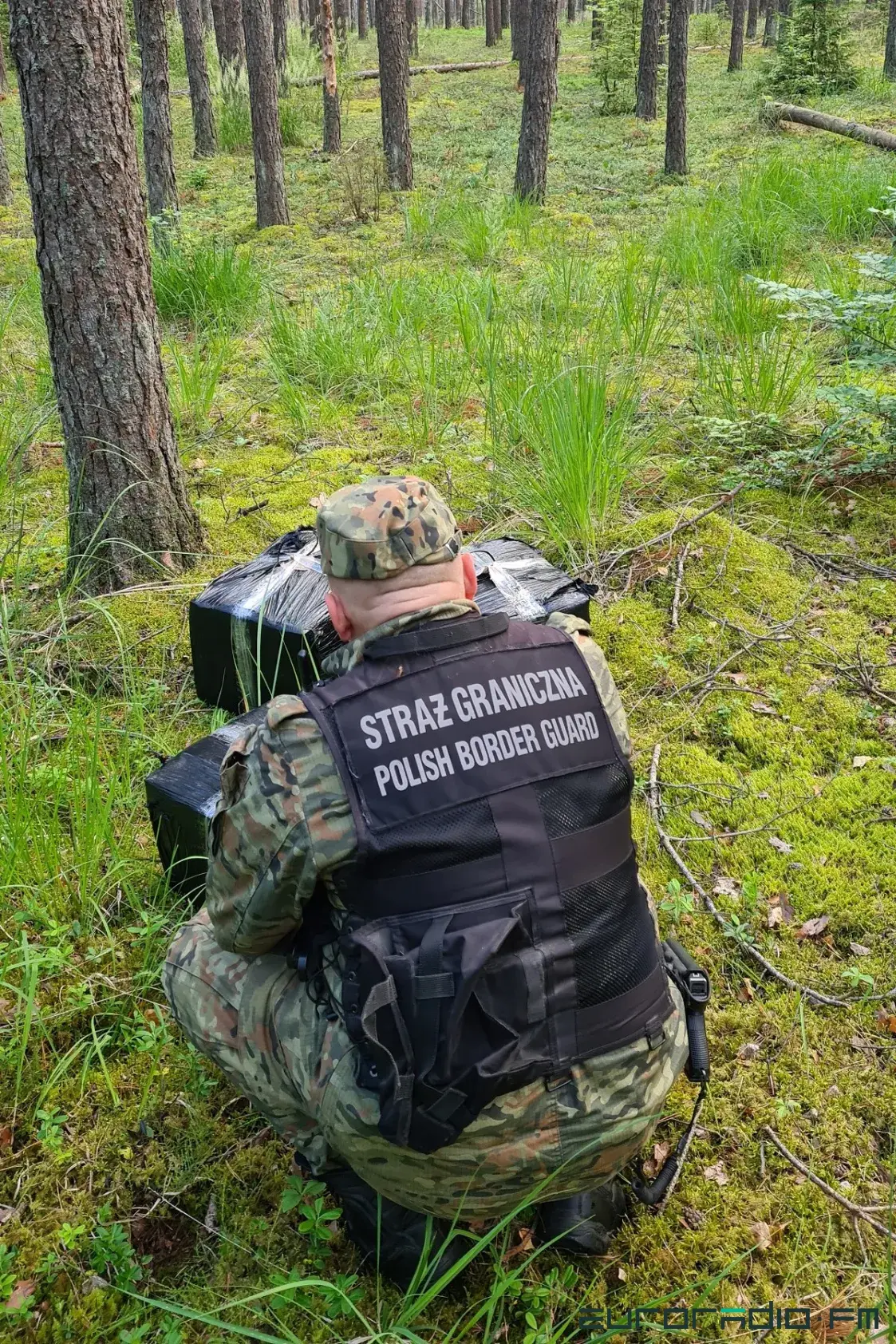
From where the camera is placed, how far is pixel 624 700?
321 centimetres

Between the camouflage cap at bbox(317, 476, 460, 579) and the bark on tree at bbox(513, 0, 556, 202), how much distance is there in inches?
348

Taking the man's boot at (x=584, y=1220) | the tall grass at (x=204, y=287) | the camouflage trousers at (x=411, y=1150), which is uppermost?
the tall grass at (x=204, y=287)

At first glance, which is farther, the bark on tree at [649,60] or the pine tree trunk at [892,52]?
the pine tree trunk at [892,52]

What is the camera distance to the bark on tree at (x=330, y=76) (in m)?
12.2

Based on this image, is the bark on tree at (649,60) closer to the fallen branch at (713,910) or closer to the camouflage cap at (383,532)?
the fallen branch at (713,910)

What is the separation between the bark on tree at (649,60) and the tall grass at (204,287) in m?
12.1

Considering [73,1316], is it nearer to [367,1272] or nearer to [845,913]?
[367,1272]

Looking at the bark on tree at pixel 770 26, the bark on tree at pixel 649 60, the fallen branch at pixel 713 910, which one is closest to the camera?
the fallen branch at pixel 713 910

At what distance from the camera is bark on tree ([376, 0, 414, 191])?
10578 millimetres

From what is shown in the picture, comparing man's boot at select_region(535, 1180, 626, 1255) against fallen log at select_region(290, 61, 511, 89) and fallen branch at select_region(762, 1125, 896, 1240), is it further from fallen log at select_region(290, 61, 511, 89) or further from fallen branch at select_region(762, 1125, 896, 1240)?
fallen log at select_region(290, 61, 511, 89)

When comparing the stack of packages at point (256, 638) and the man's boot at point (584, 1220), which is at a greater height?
the stack of packages at point (256, 638)

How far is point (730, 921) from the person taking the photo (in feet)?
7.95

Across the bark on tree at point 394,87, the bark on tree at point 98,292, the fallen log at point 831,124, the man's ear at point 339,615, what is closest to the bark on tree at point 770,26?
the fallen log at point 831,124

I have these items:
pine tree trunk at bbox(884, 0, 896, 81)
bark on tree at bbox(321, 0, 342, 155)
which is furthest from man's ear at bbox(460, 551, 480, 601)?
pine tree trunk at bbox(884, 0, 896, 81)
